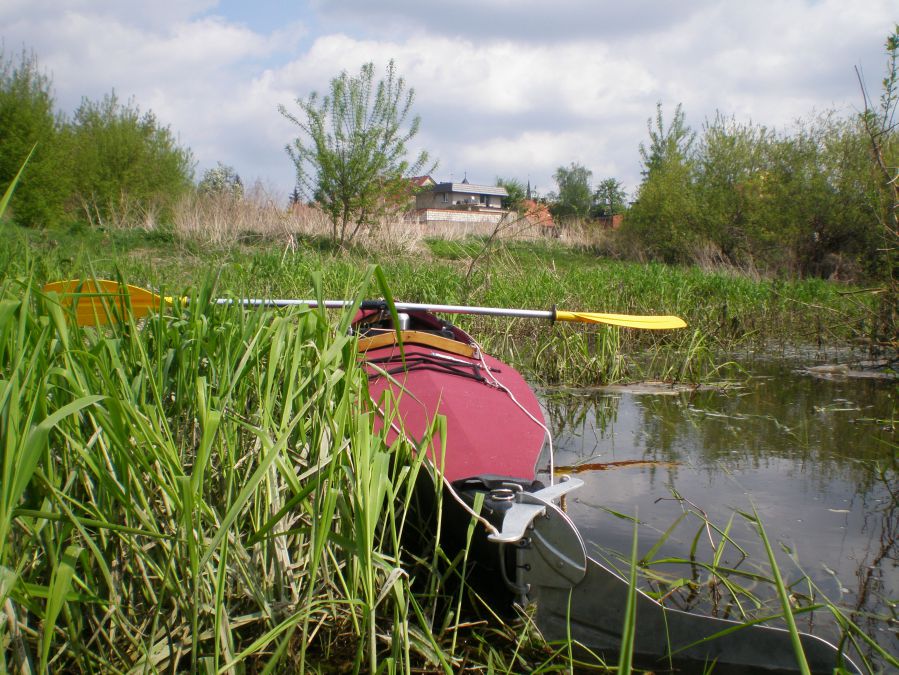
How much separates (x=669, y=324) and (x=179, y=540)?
4.10 metres

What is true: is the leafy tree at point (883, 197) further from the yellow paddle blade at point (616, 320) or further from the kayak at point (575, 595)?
the kayak at point (575, 595)

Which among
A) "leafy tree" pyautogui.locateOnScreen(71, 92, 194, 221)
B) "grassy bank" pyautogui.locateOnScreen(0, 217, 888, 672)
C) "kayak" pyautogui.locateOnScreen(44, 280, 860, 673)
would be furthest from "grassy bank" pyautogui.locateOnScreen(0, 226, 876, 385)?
"leafy tree" pyautogui.locateOnScreen(71, 92, 194, 221)

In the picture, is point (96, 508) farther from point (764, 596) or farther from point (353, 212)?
point (353, 212)

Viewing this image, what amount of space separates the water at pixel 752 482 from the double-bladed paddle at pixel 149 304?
70 cm

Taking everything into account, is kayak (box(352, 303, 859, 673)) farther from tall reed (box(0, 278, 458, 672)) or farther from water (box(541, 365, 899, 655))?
water (box(541, 365, 899, 655))

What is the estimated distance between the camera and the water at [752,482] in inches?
99.0

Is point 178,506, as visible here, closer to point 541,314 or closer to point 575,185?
point 541,314

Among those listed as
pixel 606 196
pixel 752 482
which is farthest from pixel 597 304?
pixel 606 196

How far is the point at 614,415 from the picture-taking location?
16.5 ft

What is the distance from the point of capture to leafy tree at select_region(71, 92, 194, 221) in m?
22.6

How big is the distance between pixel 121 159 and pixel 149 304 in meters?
23.6

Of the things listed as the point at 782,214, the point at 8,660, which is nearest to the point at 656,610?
the point at 8,660

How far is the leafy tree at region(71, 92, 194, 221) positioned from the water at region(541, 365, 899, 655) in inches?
762

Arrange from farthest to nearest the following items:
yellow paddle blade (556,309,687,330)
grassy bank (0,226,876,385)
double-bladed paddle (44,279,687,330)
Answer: grassy bank (0,226,876,385) → yellow paddle blade (556,309,687,330) → double-bladed paddle (44,279,687,330)
